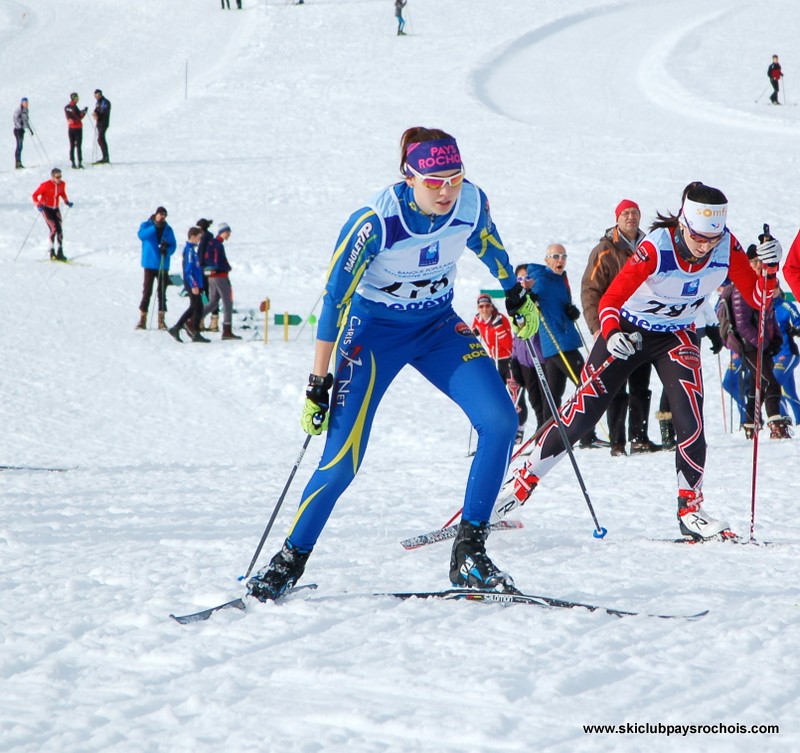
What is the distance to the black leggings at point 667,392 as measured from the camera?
5.37 metres

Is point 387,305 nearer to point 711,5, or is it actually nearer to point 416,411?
point 416,411

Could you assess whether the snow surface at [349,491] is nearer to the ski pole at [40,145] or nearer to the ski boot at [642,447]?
the ski pole at [40,145]

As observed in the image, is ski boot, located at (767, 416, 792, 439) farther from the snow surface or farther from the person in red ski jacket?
the person in red ski jacket

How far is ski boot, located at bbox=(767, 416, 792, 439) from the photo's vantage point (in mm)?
8797

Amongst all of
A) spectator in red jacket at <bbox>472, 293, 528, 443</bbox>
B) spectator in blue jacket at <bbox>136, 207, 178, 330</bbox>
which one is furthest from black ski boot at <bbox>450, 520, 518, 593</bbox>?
spectator in blue jacket at <bbox>136, 207, 178, 330</bbox>

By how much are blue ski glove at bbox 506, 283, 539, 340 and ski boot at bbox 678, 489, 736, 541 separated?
128 cm

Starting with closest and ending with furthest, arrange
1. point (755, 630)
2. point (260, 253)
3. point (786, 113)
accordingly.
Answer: point (755, 630), point (260, 253), point (786, 113)

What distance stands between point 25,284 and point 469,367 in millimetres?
13578

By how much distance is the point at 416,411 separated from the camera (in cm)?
1124

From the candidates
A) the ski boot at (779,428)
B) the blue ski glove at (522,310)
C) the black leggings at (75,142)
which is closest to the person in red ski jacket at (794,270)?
the blue ski glove at (522,310)

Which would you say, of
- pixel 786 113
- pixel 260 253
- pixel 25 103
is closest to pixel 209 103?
pixel 25 103

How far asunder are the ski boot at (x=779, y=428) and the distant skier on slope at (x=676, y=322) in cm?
349

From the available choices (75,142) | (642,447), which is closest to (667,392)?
(642,447)

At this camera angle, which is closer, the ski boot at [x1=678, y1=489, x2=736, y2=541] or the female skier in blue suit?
the female skier in blue suit
